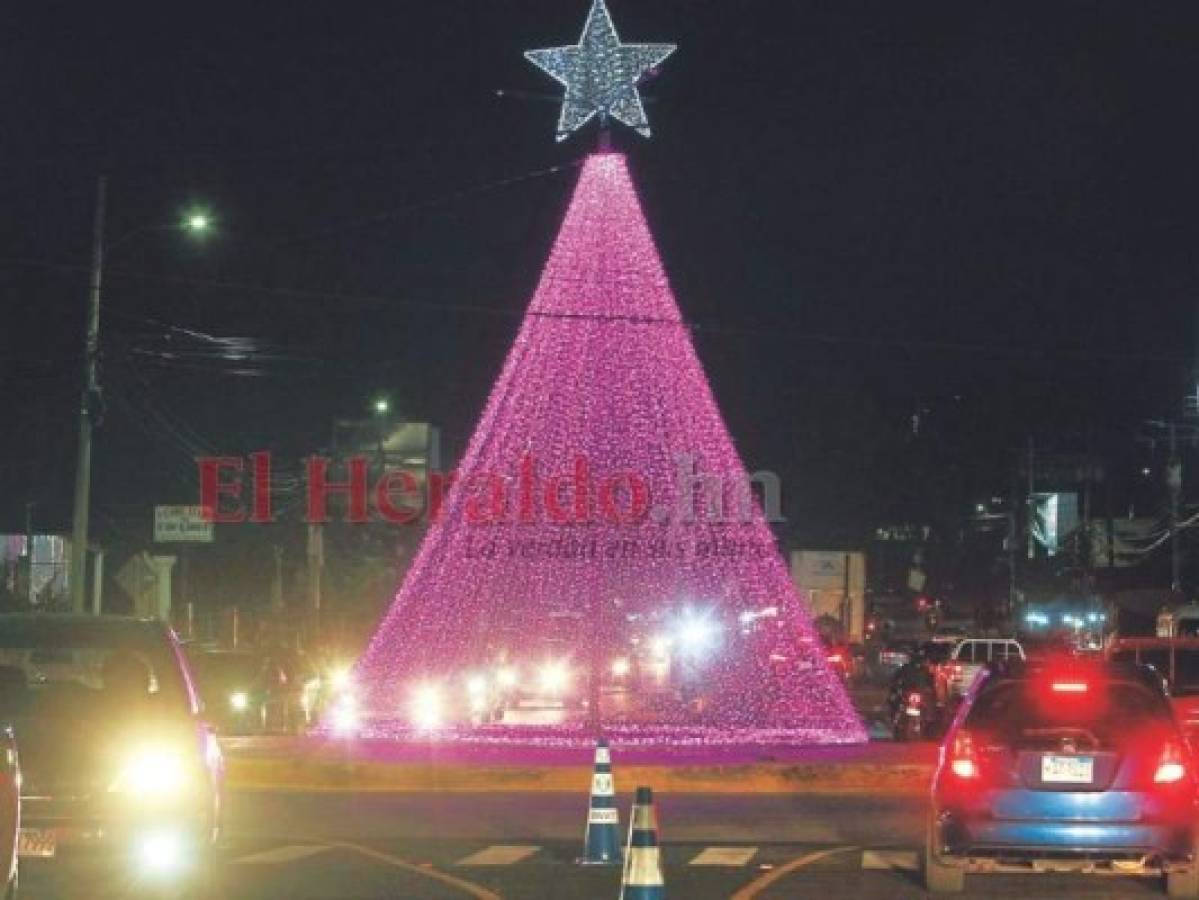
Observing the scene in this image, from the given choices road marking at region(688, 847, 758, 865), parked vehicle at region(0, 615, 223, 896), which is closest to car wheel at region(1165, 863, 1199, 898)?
road marking at region(688, 847, 758, 865)

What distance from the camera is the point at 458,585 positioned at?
33406 millimetres

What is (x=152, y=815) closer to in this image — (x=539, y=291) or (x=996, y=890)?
(x=996, y=890)

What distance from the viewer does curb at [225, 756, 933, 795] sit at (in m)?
22.4

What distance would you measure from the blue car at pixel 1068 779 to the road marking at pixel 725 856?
2.58 meters

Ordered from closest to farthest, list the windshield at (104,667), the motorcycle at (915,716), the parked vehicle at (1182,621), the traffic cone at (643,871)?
1. the traffic cone at (643,871)
2. the windshield at (104,667)
3. the motorcycle at (915,716)
4. the parked vehicle at (1182,621)

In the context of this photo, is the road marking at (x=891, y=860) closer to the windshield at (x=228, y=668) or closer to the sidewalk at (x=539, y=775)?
the sidewalk at (x=539, y=775)

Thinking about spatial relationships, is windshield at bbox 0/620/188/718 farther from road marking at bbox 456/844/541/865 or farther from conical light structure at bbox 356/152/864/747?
conical light structure at bbox 356/152/864/747

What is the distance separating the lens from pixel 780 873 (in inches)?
583

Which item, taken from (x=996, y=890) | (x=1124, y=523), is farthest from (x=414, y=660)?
(x=1124, y=523)

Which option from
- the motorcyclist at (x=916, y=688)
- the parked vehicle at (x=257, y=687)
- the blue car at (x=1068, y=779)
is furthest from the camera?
the motorcyclist at (x=916, y=688)

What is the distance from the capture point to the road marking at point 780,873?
13.5m

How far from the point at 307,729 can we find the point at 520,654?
15.5 feet

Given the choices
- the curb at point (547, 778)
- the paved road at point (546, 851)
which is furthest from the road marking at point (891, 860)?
the curb at point (547, 778)

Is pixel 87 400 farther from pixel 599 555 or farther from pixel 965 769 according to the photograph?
pixel 965 769
